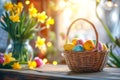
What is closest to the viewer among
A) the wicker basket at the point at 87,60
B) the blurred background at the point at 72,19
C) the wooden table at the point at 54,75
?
the wooden table at the point at 54,75

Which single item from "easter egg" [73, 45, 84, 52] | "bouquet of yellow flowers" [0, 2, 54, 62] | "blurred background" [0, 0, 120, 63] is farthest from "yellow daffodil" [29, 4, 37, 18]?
"blurred background" [0, 0, 120, 63]

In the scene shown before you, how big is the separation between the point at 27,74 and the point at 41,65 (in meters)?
0.36

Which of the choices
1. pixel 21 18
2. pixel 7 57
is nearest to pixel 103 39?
pixel 21 18

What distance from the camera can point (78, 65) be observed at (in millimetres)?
1351

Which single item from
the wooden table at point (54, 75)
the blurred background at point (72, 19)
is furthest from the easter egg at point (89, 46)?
the blurred background at point (72, 19)

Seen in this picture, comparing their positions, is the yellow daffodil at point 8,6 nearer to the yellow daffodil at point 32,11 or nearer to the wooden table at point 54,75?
the yellow daffodil at point 32,11

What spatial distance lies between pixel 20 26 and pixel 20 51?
0.16 metres

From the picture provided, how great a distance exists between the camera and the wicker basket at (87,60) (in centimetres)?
132

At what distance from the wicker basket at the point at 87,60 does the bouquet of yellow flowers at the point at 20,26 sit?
53 centimetres

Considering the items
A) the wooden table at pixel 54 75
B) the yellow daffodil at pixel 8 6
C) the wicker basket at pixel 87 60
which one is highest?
the yellow daffodil at pixel 8 6

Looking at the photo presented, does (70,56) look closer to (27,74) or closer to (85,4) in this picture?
(27,74)

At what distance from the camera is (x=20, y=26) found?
6.04 feet

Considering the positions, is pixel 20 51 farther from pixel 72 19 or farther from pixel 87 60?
pixel 72 19

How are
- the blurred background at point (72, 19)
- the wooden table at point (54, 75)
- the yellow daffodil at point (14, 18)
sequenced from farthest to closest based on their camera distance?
the blurred background at point (72, 19) < the yellow daffodil at point (14, 18) < the wooden table at point (54, 75)
